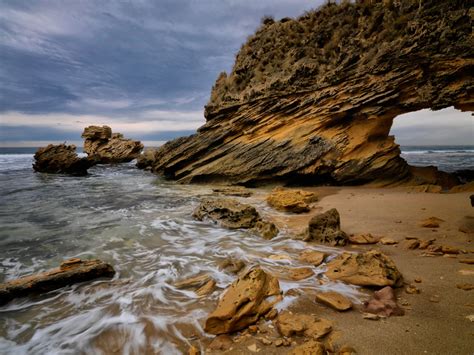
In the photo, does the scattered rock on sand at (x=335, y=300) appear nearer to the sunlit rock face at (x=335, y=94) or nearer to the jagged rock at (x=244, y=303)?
the jagged rock at (x=244, y=303)

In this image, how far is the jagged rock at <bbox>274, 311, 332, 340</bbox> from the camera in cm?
253

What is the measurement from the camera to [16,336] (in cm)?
303

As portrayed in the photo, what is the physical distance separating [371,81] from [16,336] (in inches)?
487

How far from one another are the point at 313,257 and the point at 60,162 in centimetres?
2437

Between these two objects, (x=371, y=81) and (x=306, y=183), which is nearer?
(x=371, y=81)

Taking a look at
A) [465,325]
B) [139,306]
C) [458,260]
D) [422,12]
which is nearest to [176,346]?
[139,306]

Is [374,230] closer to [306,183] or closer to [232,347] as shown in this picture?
[232,347]

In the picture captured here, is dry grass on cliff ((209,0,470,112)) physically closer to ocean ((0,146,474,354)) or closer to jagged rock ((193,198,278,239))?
ocean ((0,146,474,354))

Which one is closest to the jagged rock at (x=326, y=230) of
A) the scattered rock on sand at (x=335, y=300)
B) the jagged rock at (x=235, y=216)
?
the jagged rock at (x=235, y=216)

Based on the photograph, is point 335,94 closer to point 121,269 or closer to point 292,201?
point 292,201

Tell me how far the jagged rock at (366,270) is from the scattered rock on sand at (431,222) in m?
2.30

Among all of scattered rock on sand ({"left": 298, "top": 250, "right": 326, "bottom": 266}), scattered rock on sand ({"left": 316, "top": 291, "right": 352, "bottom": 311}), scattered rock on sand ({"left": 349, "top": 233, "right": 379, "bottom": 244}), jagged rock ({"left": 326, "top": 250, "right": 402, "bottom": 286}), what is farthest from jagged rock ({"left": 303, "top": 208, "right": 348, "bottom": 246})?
scattered rock on sand ({"left": 316, "top": 291, "right": 352, "bottom": 311})

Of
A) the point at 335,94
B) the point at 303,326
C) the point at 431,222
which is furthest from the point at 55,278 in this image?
the point at 335,94

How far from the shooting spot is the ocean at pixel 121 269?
291 centimetres
